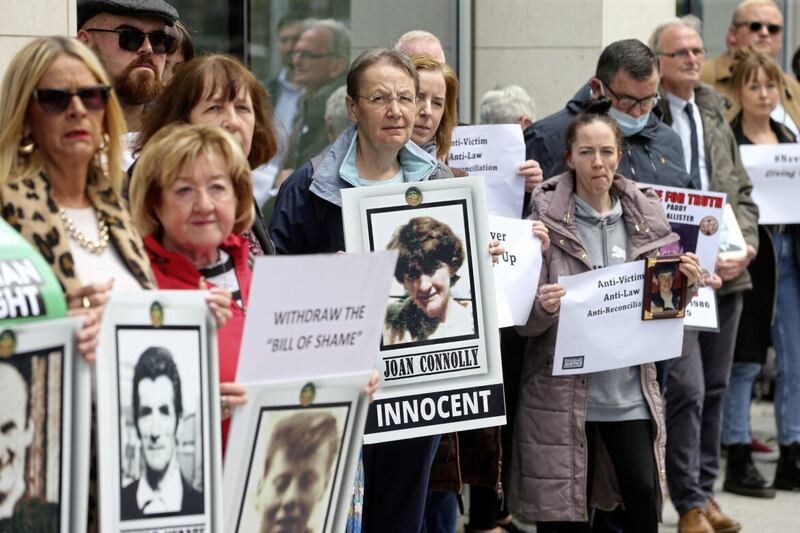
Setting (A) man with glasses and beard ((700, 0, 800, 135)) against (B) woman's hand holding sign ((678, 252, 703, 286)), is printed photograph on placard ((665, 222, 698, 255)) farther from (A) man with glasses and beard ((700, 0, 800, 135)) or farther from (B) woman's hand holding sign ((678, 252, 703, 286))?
(A) man with glasses and beard ((700, 0, 800, 135))

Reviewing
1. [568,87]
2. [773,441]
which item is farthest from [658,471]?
[568,87]

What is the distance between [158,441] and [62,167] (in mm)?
729

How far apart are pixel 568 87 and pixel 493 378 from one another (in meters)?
5.49

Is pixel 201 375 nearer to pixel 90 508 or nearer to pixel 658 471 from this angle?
pixel 90 508

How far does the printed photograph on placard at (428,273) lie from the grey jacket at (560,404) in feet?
3.34

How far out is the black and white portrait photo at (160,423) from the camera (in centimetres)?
336

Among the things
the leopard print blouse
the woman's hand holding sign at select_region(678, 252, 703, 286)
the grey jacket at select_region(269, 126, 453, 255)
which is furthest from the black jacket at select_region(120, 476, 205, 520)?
the woman's hand holding sign at select_region(678, 252, 703, 286)

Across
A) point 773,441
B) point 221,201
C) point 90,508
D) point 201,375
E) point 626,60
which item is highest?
point 626,60

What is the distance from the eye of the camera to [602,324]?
6.14 meters

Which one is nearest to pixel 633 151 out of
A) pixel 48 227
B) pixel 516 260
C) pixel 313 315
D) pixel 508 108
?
pixel 508 108

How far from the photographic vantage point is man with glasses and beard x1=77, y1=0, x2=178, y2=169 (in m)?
5.25

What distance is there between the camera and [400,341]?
5.02 m

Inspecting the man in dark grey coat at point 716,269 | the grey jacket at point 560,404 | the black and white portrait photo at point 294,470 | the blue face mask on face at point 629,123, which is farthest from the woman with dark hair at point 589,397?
the black and white portrait photo at point 294,470

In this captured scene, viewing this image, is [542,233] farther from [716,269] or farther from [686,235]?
[716,269]
